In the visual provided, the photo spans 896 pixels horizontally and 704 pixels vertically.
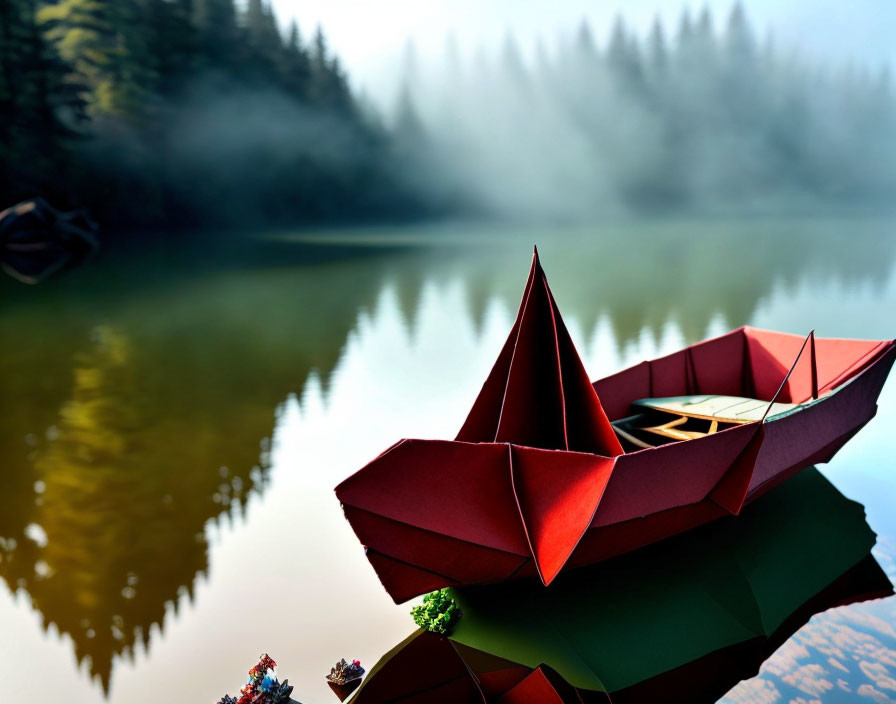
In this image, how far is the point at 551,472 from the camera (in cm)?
385

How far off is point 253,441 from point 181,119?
3323cm

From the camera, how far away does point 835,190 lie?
56.8 metres

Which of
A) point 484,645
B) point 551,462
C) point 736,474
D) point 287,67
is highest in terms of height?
point 287,67

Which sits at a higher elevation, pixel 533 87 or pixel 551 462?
pixel 533 87

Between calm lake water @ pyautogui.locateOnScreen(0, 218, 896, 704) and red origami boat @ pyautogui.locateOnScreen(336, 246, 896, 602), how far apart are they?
71cm

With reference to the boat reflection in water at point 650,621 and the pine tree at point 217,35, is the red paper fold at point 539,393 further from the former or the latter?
the pine tree at point 217,35

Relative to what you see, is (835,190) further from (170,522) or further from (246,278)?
(170,522)

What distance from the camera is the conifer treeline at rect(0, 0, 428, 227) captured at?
2584 cm

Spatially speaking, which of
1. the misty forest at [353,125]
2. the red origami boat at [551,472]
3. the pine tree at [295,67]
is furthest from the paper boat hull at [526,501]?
the pine tree at [295,67]

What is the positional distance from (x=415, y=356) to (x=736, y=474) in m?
7.09

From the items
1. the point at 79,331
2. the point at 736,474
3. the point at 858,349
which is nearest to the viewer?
the point at 736,474

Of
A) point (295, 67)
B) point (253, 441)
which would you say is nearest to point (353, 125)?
point (295, 67)

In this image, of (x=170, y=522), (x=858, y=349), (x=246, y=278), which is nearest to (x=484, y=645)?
(x=170, y=522)

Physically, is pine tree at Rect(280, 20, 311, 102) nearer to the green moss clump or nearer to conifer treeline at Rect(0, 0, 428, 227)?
conifer treeline at Rect(0, 0, 428, 227)
